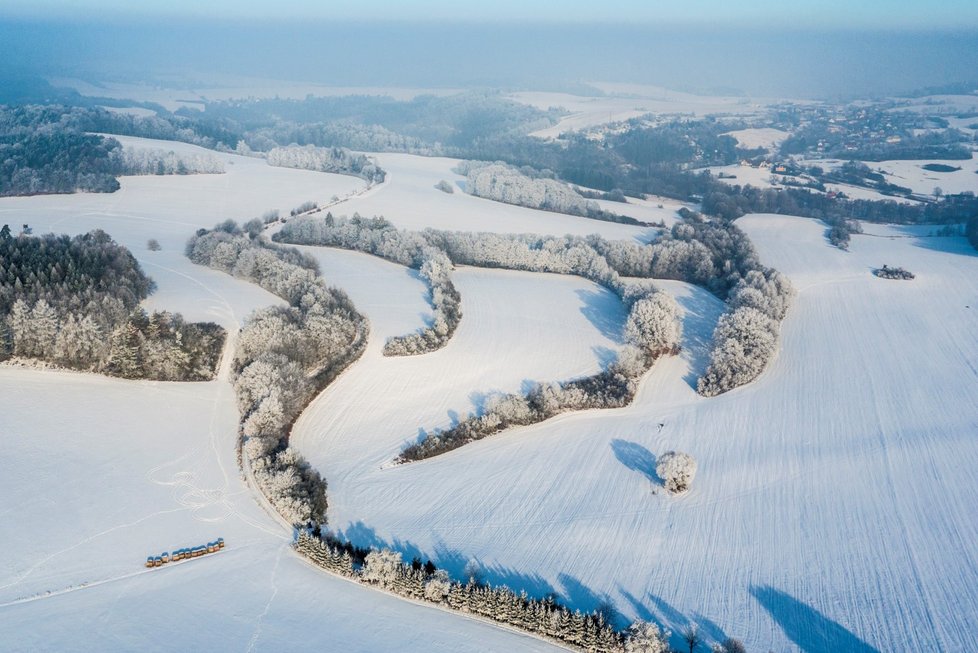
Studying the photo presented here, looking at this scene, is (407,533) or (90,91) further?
(90,91)

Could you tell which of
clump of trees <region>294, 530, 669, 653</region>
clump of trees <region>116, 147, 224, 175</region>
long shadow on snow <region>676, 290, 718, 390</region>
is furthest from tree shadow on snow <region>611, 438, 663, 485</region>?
clump of trees <region>116, 147, 224, 175</region>

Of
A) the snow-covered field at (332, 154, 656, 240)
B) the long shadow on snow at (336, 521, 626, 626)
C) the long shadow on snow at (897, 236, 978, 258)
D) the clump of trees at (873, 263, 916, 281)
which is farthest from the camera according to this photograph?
the snow-covered field at (332, 154, 656, 240)

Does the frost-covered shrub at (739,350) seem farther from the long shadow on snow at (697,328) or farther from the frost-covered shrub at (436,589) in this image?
the frost-covered shrub at (436,589)

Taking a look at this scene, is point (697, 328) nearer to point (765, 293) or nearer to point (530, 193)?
point (765, 293)

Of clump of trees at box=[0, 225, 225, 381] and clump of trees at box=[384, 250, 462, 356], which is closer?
clump of trees at box=[0, 225, 225, 381]

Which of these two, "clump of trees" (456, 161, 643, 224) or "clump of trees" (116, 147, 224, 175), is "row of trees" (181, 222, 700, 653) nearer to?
"clump of trees" (456, 161, 643, 224)

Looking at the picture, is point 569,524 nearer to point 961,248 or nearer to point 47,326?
point 47,326

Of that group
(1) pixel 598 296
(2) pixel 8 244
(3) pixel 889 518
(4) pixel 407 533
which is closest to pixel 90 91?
(2) pixel 8 244
